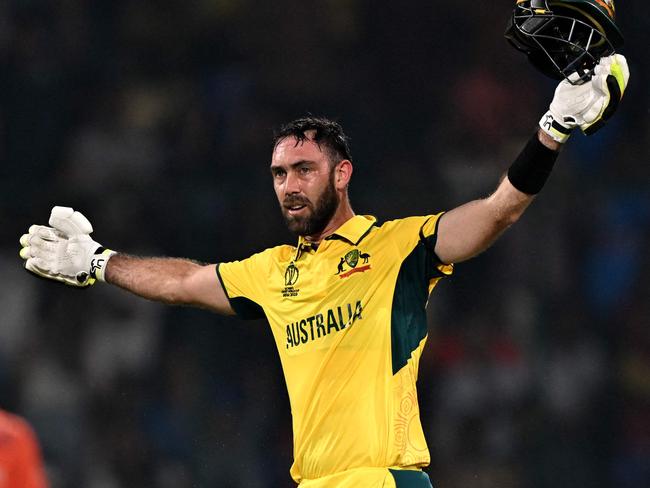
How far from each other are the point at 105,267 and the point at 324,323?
103 centimetres

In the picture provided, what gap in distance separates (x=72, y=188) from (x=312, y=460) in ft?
11.4

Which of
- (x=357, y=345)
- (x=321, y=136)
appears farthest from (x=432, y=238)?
(x=321, y=136)

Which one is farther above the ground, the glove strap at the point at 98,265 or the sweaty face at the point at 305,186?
the sweaty face at the point at 305,186

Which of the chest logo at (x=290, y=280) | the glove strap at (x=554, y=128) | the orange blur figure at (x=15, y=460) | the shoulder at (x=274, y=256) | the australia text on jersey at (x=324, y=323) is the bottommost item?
the orange blur figure at (x=15, y=460)

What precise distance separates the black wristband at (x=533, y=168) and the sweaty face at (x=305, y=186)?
2.50 ft

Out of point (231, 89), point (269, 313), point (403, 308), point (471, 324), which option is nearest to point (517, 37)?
point (403, 308)

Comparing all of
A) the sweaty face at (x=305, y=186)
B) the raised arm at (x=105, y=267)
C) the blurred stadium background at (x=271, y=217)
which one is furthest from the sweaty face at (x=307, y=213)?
the blurred stadium background at (x=271, y=217)

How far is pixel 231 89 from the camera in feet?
21.5

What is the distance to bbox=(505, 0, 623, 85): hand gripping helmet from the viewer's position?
3.23 m

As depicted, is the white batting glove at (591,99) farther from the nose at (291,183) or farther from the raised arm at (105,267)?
the raised arm at (105,267)

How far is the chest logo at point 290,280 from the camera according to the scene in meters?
3.76

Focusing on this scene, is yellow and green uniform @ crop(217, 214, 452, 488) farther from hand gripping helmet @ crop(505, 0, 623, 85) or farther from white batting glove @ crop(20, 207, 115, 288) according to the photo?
white batting glove @ crop(20, 207, 115, 288)

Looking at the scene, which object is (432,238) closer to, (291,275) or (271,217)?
(291,275)

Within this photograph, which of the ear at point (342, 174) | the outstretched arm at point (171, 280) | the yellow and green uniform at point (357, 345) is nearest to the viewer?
the yellow and green uniform at point (357, 345)
